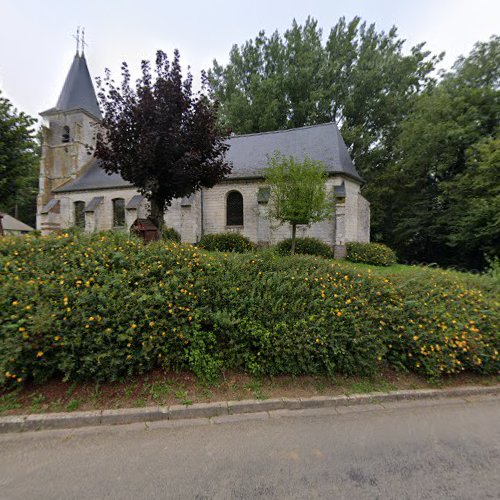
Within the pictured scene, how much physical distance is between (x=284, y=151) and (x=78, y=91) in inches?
773

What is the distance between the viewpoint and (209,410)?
2.77m

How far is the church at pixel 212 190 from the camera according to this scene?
49.7 ft

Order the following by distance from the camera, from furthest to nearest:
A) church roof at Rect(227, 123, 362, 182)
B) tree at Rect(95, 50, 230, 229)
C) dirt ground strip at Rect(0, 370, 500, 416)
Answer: church roof at Rect(227, 123, 362, 182) → tree at Rect(95, 50, 230, 229) → dirt ground strip at Rect(0, 370, 500, 416)

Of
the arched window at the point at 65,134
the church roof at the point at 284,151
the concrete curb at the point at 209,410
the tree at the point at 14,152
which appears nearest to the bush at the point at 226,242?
the church roof at the point at 284,151

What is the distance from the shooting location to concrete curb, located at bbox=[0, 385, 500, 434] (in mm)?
2500

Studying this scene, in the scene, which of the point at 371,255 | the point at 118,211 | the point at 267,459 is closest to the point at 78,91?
the point at 118,211

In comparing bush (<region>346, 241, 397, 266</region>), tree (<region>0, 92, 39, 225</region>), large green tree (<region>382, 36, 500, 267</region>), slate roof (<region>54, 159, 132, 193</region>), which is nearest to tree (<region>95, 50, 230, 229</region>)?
tree (<region>0, 92, 39, 225</region>)

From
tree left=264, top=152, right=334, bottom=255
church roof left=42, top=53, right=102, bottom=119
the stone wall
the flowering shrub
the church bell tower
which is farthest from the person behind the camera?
church roof left=42, top=53, right=102, bottom=119

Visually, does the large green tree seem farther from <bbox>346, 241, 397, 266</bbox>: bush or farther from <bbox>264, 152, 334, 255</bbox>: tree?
<bbox>264, 152, 334, 255</bbox>: tree

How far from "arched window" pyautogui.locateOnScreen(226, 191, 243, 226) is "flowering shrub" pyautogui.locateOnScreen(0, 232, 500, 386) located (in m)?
12.8

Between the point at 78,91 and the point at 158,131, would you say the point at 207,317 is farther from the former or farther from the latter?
the point at 78,91

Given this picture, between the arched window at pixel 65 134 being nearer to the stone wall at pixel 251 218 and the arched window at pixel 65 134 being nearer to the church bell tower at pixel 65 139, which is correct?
the church bell tower at pixel 65 139

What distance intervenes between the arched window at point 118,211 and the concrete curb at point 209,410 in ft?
59.5

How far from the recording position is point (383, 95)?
874 inches
